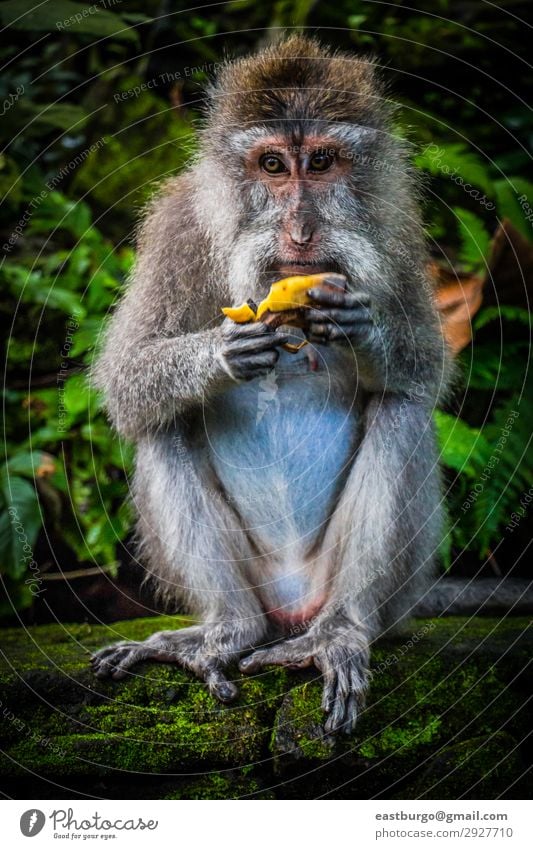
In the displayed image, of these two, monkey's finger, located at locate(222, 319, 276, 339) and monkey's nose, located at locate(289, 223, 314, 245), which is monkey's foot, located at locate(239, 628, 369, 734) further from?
monkey's nose, located at locate(289, 223, 314, 245)

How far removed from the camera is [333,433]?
214 inches

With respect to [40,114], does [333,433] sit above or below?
below

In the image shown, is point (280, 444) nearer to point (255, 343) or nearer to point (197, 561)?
point (197, 561)

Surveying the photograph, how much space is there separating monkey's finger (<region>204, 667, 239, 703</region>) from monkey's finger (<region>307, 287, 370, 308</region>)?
2.18m

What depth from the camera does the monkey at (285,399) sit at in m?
4.86

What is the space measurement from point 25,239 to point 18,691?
5.37 meters

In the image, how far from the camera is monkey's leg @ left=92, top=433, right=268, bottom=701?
518 centimetres

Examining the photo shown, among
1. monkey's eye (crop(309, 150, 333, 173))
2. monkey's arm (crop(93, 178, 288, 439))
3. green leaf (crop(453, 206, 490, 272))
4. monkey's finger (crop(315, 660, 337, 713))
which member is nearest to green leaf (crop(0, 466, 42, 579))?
monkey's arm (crop(93, 178, 288, 439))

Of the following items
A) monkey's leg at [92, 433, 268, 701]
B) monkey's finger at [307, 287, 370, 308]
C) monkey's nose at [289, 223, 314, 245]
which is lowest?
monkey's leg at [92, 433, 268, 701]

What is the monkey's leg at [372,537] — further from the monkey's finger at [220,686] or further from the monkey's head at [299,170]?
the monkey's head at [299,170]

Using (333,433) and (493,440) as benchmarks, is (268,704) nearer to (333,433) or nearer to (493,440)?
(333,433)

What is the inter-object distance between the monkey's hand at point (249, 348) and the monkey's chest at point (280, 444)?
2.44 feet
